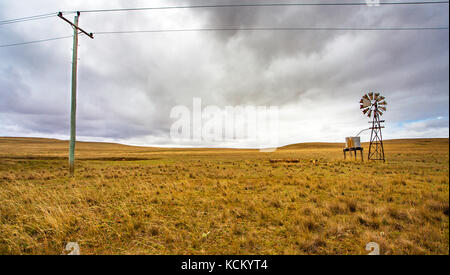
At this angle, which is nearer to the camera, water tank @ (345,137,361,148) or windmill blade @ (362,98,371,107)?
windmill blade @ (362,98,371,107)

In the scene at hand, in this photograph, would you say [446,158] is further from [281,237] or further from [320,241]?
[281,237]

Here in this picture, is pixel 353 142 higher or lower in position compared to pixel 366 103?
lower

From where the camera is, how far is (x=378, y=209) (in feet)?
15.5

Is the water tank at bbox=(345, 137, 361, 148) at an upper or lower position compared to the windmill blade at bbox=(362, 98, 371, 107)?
lower

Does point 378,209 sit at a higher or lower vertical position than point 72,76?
lower

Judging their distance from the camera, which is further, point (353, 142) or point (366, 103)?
point (353, 142)

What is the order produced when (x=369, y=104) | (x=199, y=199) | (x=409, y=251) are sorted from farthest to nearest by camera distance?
1. (x=369, y=104)
2. (x=199, y=199)
3. (x=409, y=251)

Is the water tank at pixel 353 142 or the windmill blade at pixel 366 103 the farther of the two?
the water tank at pixel 353 142

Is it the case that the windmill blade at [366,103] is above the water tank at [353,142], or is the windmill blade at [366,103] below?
above

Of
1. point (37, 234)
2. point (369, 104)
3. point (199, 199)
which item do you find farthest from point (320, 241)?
point (369, 104)
